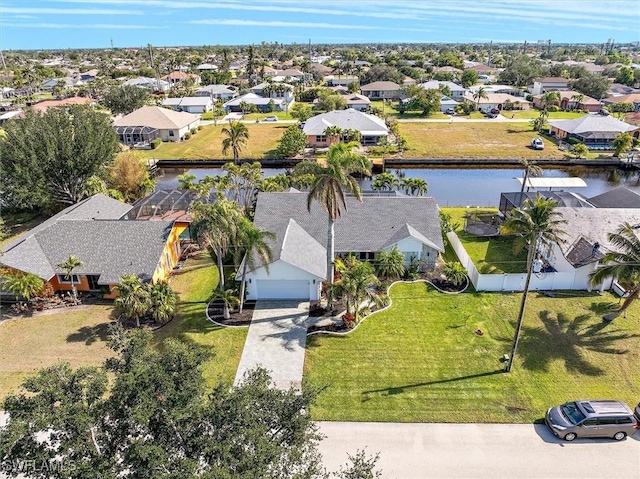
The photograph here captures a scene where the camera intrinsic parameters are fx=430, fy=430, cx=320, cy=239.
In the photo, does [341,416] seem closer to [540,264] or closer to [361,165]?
[361,165]

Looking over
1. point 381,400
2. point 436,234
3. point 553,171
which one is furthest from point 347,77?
point 381,400

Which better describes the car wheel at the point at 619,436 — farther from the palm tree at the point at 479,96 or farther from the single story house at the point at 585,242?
the palm tree at the point at 479,96

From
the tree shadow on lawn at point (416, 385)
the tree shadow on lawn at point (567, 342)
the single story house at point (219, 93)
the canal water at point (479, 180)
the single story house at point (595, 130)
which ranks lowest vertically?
the tree shadow on lawn at point (416, 385)

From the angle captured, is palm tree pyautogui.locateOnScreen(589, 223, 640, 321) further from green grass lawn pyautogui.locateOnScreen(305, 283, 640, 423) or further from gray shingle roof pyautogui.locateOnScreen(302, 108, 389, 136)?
gray shingle roof pyautogui.locateOnScreen(302, 108, 389, 136)

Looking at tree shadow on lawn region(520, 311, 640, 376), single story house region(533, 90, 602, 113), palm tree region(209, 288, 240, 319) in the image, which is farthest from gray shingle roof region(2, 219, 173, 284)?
single story house region(533, 90, 602, 113)

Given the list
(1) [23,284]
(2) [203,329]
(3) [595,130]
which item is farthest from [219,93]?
(2) [203,329]

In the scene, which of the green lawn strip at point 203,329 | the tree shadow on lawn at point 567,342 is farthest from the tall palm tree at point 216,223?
the tree shadow on lawn at point 567,342
